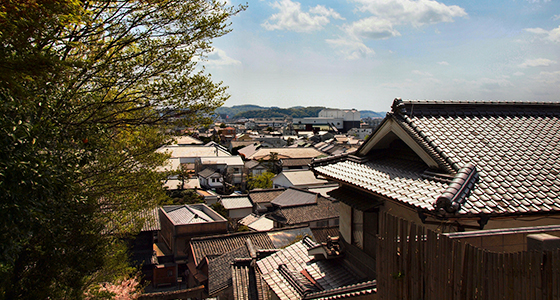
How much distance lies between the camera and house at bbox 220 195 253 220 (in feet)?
107

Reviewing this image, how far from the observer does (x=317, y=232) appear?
66.8 feet

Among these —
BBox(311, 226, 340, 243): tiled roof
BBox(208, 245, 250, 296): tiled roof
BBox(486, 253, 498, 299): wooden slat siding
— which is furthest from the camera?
BBox(311, 226, 340, 243): tiled roof

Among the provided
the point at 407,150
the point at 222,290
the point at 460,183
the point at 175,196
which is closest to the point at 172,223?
the point at 222,290

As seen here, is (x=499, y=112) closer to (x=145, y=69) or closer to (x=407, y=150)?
(x=407, y=150)

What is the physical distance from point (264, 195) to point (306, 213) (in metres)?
8.52

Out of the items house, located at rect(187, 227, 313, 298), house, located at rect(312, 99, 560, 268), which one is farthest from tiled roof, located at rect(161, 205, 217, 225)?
house, located at rect(312, 99, 560, 268)

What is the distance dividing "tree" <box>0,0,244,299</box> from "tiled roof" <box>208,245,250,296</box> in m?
5.53

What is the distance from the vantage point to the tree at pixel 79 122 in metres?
4.24

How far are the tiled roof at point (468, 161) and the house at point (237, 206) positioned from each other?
26033 mm

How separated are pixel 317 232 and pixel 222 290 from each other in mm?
9043

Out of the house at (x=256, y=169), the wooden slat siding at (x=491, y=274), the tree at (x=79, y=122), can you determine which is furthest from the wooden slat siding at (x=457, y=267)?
the house at (x=256, y=169)

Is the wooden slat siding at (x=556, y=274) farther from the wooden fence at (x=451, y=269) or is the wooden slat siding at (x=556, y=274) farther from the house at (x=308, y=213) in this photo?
the house at (x=308, y=213)

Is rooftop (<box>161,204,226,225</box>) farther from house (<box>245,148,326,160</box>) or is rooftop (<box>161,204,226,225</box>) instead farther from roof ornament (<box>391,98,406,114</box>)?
house (<box>245,148,326,160</box>)

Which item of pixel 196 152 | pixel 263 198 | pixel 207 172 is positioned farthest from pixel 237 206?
pixel 196 152
